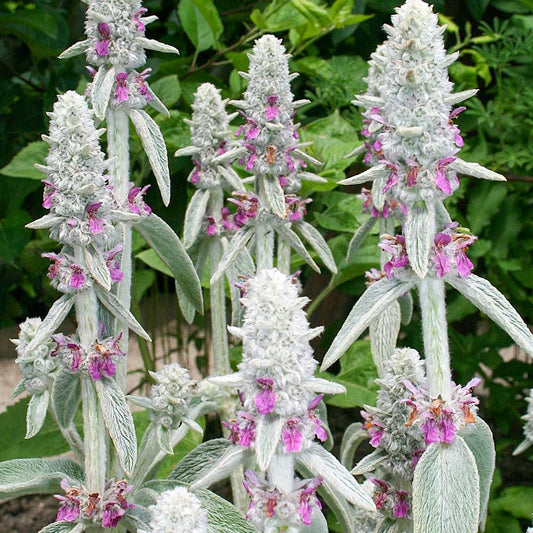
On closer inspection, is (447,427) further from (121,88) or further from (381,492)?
(121,88)

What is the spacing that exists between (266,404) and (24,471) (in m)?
0.50

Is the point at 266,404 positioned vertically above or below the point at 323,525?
above

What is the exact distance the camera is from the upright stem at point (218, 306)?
1.41 metres

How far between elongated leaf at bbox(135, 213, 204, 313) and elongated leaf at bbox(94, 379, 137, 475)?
0.76 ft

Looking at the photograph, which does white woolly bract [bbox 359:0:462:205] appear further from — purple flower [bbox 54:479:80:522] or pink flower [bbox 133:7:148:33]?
purple flower [bbox 54:479:80:522]

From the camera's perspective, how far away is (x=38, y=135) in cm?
228

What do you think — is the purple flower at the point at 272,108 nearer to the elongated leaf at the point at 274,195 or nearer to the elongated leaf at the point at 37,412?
the elongated leaf at the point at 274,195

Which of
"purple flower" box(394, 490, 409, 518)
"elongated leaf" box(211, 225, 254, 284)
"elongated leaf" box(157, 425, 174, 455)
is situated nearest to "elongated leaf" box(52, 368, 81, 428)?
"elongated leaf" box(157, 425, 174, 455)

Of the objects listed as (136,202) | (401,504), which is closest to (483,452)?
(401,504)

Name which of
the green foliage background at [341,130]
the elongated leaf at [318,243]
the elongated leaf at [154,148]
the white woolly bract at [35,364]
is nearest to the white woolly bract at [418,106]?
the elongated leaf at [154,148]

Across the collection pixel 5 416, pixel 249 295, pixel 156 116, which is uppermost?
pixel 156 116

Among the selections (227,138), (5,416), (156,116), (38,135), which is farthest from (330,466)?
(38,135)

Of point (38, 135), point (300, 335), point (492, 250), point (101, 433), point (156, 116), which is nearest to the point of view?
point (300, 335)

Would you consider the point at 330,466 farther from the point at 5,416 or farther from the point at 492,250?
the point at 492,250
